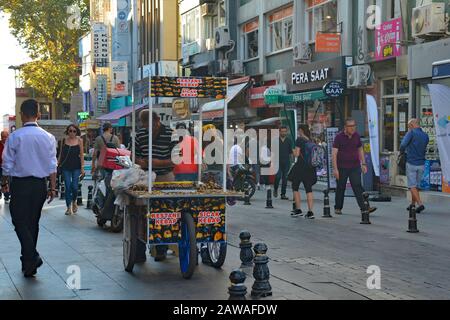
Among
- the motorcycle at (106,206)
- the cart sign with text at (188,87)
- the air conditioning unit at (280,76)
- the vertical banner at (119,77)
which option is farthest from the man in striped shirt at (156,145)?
the vertical banner at (119,77)

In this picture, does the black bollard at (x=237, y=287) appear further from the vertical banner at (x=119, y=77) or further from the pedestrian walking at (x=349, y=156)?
the vertical banner at (x=119, y=77)

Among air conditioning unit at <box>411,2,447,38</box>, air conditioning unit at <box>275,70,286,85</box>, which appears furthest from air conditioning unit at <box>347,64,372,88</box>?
air conditioning unit at <box>275,70,286,85</box>

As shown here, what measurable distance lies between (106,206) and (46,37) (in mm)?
51225

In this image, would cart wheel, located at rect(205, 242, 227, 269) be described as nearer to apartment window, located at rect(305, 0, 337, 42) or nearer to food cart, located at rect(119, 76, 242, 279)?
food cart, located at rect(119, 76, 242, 279)

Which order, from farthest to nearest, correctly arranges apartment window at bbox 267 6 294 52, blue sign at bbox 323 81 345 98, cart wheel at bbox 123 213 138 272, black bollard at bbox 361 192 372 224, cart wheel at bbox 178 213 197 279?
apartment window at bbox 267 6 294 52 < blue sign at bbox 323 81 345 98 < black bollard at bbox 361 192 372 224 < cart wheel at bbox 123 213 138 272 < cart wheel at bbox 178 213 197 279

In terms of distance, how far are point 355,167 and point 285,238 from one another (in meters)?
3.52

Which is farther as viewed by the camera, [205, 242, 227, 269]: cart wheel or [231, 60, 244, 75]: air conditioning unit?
[231, 60, 244, 75]: air conditioning unit

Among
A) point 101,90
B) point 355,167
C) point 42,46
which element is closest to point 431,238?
point 355,167

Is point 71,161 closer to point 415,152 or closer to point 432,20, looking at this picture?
point 415,152

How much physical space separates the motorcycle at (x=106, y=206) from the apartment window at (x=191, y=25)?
24934 millimetres

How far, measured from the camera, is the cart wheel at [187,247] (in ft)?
26.1

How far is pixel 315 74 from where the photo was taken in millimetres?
23891

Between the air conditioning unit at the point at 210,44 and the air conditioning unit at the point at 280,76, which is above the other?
the air conditioning unit at the point at 210,44

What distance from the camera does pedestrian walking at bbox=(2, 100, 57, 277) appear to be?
8250 mm
